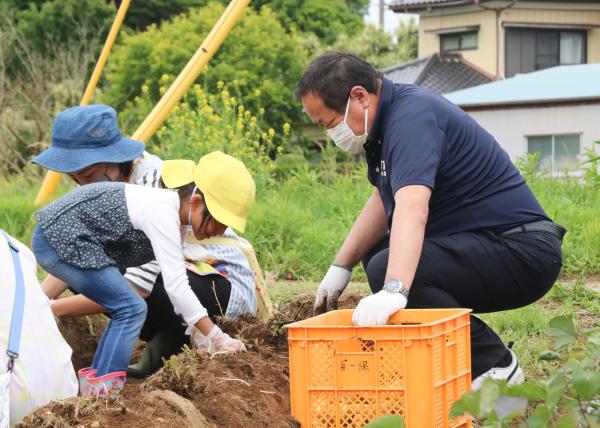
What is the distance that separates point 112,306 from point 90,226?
0.34 metres

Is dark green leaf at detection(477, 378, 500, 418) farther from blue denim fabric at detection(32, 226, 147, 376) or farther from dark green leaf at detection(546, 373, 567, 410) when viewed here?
blue denim fabric at detection(32, 226, 147, 376)

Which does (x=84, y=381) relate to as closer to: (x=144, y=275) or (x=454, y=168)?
(x=144, y=275)

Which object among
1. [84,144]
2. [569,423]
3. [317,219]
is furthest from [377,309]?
[317,219]

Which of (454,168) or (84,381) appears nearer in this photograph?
(454,168)

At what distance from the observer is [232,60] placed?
23.4 meters

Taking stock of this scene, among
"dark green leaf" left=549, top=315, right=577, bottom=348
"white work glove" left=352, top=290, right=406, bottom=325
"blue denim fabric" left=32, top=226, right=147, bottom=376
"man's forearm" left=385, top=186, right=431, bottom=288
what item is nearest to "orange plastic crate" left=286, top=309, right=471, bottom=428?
"white work glove" left=352, top=290, right=406, bottom=325

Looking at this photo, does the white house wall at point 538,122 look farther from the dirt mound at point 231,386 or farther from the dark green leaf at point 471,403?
the dark green leaf at point 471,403

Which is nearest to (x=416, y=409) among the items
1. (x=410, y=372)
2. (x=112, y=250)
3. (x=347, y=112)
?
(x=410, y=372)

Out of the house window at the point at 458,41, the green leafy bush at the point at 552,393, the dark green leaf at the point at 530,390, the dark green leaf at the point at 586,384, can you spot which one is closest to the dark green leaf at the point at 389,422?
the green leafy bush at the point at 552,393

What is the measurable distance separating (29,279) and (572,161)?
50.8 ft

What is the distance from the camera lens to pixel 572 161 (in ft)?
58.0

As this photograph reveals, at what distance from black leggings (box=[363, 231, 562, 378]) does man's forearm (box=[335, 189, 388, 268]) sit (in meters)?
0.45

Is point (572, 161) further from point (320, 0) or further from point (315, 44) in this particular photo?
point (320, 0)

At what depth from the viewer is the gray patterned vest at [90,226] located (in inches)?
155
